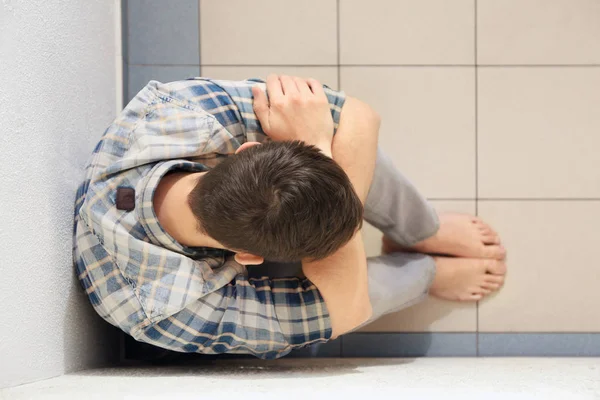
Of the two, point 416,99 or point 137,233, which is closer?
point 137,233

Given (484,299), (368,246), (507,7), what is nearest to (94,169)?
(368,246)

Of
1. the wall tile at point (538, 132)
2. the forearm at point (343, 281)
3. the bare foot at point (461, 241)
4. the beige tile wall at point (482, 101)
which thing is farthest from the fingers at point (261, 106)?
the wall tile at point (538, 132)

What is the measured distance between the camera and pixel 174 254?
130 cm

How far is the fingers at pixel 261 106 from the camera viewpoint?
1374 millimetres

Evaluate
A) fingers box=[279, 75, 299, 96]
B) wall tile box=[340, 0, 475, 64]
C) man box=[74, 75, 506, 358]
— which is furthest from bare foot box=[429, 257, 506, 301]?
fingers box=[279, 75, 299, 96]

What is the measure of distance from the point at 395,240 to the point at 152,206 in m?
0.77

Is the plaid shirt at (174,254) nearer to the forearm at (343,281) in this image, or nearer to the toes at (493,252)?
the forearm at (343,281)

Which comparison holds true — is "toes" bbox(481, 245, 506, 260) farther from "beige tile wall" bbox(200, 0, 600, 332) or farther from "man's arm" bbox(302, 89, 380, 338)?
"man's arm" bbox(302, 89, 380, 338)

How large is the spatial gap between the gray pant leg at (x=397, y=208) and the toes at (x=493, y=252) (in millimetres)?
188

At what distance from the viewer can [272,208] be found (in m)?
1.11

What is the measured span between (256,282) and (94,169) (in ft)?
1.47

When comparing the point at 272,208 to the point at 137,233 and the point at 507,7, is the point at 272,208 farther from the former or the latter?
the point at 507,7

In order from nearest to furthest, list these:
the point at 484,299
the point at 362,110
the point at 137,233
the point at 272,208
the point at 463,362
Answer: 1. the point at 272,208
2. the point at 137,233
3. the point at 362,110
4. the point at 463,362
5. the point at 484,299

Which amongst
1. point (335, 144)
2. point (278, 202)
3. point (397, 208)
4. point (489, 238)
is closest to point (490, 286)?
point (489, 238)
